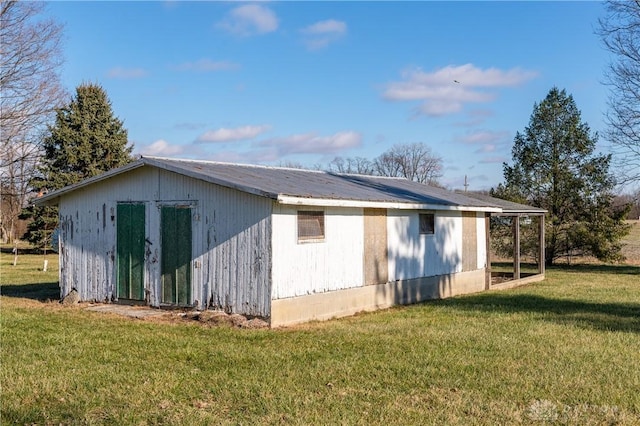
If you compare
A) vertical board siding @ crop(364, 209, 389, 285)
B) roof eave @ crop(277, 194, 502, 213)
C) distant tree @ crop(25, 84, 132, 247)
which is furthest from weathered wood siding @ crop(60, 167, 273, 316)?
distant tree @ crop(25, 84, 132, 247)

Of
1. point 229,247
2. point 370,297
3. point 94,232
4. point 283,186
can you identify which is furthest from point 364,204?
point 94,232

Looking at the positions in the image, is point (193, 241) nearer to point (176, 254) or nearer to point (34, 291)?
point (176, 254)

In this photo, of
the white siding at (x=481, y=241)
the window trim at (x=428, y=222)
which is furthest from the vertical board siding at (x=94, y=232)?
the white siding at (x=481, y=241)

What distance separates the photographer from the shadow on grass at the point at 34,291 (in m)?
Result: 15.1

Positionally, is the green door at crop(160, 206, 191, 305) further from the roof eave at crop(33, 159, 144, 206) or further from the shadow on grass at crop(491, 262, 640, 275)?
the shadow on grass at crop(491, 262, 640, 275)

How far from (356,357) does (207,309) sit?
164 inches

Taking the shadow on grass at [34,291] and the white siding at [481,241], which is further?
the white siding at [481,241]

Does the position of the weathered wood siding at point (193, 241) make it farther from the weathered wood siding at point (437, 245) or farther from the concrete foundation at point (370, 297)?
the weathered wood siding at point (437, 245)

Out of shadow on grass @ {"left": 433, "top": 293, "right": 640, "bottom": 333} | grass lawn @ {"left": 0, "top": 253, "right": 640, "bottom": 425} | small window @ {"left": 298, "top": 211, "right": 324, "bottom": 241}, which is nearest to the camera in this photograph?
grass lawn @ {"left": 0, "top": 253, "right": 640, "bottom": 425}

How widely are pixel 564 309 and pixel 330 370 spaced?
761 cm

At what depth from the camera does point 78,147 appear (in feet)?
112

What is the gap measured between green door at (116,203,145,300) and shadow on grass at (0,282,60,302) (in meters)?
2.69

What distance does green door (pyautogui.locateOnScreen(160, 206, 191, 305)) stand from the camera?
11.9m

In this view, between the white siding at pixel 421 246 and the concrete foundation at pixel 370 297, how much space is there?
0.76ft
